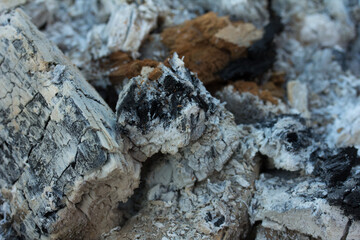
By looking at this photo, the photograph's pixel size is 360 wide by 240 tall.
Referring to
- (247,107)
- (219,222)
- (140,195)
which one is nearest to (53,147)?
(140,195)

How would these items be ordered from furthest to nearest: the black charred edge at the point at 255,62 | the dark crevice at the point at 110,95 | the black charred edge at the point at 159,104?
the black charred edge at the point at 255,62 → the dark crevice at the point at 110,95 → the black charred edge at the point at 159,104

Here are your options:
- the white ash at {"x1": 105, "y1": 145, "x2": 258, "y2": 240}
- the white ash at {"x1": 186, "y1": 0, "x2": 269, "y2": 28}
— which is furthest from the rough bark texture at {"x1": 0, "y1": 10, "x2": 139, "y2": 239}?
the white ash at {"x1": 186, "y1": 0, "x2": 269, "y2": 28}

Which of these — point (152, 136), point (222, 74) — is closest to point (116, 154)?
point (152, 136)

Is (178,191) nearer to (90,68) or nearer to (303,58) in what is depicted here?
(90,68)

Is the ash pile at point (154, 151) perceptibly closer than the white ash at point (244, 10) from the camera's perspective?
Yes

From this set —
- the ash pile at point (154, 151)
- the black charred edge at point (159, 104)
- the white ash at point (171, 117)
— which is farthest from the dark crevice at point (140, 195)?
the black charred edge at point (159, 104)

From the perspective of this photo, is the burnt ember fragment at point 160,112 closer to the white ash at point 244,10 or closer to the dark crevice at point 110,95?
the dark crevice at point 110,95

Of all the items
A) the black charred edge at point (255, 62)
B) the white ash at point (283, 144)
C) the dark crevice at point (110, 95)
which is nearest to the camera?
the white ash at point (283, 144)
